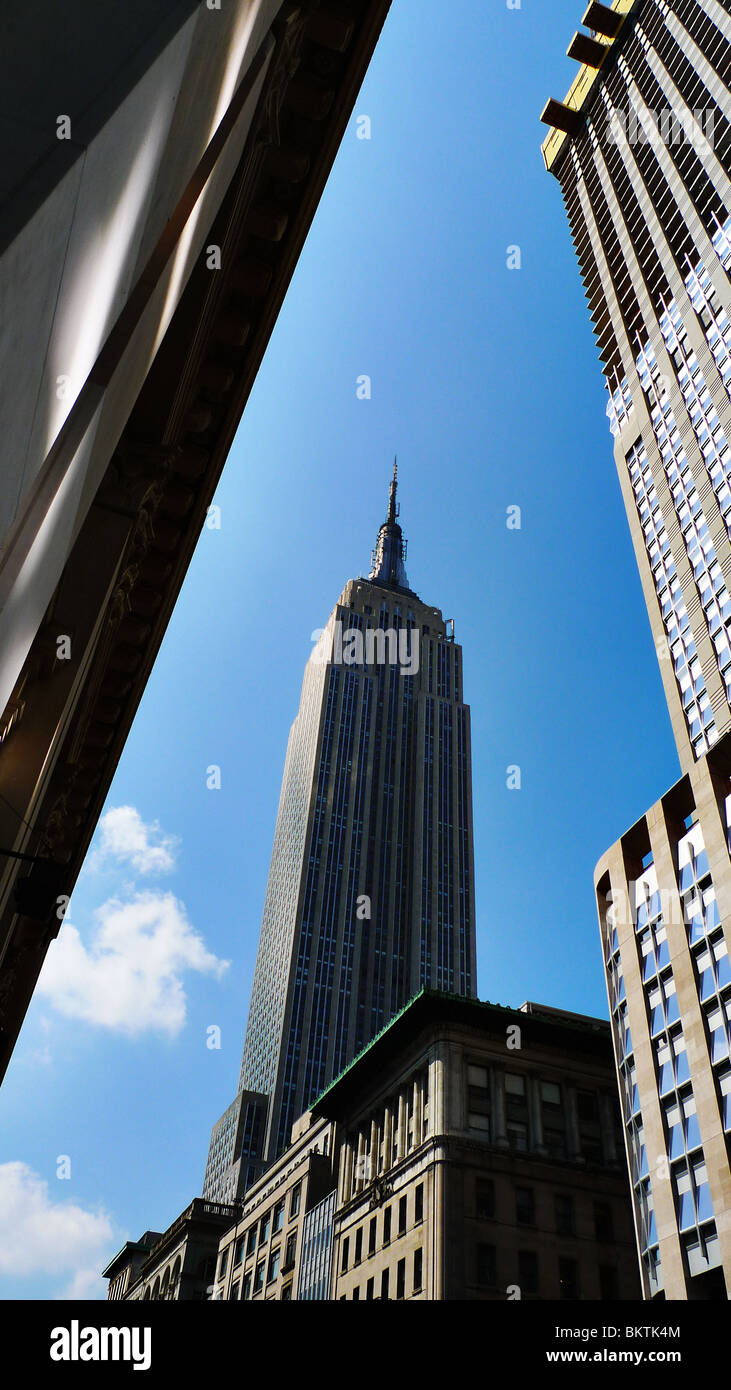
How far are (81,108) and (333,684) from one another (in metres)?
150

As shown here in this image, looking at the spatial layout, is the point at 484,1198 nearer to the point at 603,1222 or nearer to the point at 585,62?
the point at 603,1222

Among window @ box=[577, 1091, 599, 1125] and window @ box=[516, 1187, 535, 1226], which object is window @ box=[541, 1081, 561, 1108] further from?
window @ box=[516, 1187, 535, 1226]

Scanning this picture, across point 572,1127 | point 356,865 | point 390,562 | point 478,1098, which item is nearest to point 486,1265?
point 478,1098

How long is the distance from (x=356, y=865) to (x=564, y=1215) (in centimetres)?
8925

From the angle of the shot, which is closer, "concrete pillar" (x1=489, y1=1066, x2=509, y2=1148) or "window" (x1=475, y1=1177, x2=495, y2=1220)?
"window" (x1=475, y1=1177, x2=495, y2=1220)

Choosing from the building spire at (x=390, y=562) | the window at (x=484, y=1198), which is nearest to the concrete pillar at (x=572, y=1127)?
the window at (x=484, y=1198)

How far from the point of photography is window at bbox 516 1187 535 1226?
51750 millimetres

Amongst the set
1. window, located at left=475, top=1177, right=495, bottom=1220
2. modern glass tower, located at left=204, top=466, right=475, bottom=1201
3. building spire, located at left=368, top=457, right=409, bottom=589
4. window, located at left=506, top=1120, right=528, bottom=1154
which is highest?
building spire, located at left=368, top=457, right=409, bottom=589

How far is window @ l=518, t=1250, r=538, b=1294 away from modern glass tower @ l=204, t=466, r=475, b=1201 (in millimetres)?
72767

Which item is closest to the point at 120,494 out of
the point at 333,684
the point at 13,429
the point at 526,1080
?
the point at 13,429

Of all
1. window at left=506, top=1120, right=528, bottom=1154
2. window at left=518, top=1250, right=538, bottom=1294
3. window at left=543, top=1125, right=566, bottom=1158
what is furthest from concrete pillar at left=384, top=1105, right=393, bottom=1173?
window at left=518, top=1250, right=538, bottom=1294

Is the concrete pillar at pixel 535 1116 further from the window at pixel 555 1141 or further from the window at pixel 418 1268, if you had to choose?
the window at pixel 418 1268

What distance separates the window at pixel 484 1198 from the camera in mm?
50844
